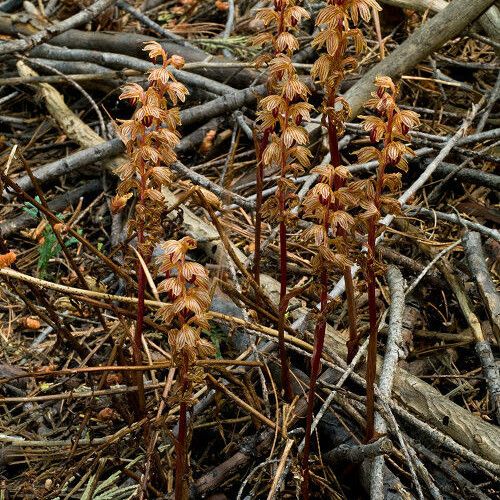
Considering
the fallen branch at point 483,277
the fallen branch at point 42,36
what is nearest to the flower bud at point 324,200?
the fallen branch at point 483,277

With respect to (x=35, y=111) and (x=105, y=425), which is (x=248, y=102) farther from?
(x=105, y=425)

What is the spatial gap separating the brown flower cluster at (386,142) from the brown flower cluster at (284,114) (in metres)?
0.21

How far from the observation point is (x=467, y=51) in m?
4.18

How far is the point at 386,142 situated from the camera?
5.89 feet

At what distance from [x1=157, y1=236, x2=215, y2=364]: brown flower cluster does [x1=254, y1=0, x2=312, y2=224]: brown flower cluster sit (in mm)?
416

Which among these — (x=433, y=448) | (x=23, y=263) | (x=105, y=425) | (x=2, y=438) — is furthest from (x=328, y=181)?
(x=23, y=263)

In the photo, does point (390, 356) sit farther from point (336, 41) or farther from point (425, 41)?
point (425, 41)

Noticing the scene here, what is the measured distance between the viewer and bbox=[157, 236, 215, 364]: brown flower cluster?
1690 millimetres

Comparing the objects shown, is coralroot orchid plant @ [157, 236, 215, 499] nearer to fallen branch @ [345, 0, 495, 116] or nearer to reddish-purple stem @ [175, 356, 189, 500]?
Result: reddish-purple stem @ [175, 356, 189, 500]

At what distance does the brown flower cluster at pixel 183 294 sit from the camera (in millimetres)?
1690

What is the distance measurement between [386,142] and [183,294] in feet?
2.07

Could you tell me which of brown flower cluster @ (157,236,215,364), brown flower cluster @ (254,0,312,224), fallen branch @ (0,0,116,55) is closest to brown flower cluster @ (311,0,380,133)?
brown flower cluster @ (254,0,312,224)

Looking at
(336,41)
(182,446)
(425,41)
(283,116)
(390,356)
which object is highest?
(336,41)

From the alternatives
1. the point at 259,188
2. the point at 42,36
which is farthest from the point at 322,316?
the point at 42,36
